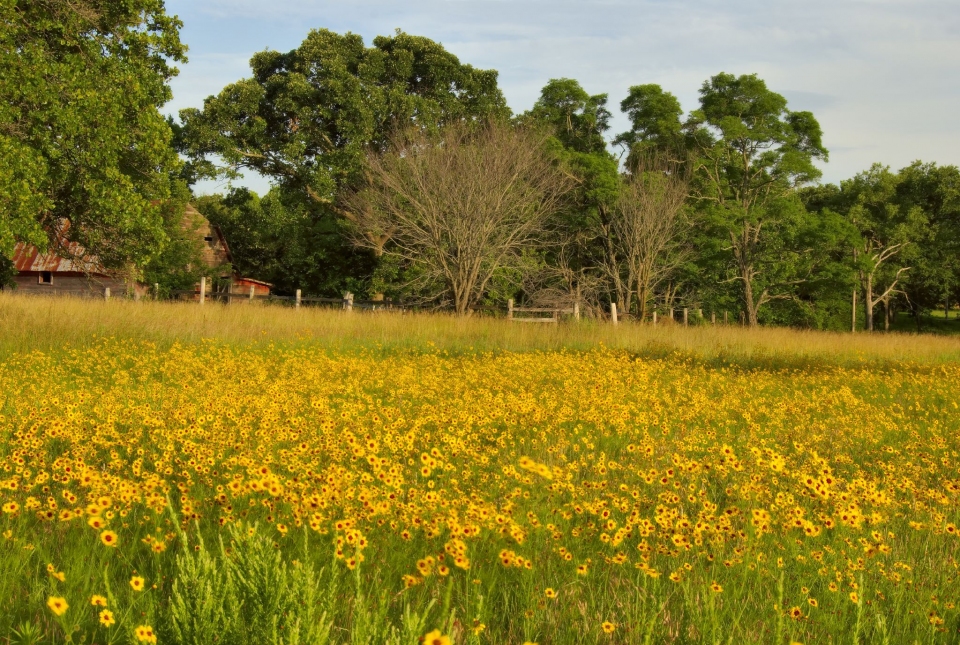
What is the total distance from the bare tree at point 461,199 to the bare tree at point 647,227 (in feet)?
10.6

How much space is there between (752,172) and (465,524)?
32459 mm

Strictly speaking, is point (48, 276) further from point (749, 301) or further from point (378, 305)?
point (749, 301)

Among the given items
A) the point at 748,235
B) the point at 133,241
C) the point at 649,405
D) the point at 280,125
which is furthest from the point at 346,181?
the point at 649,405

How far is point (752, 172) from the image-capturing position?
106ft

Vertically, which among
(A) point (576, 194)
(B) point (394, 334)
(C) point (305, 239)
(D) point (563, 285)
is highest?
(A) point (576, 194)

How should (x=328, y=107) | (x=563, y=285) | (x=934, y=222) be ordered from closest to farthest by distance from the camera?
(x=328, y=107) < (x=563, y=285) < (x=934, y=222)

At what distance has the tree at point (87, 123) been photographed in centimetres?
1430

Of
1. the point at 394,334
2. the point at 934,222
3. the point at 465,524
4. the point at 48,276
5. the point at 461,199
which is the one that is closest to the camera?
the point at 465,524

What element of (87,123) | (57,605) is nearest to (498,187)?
(87,123)

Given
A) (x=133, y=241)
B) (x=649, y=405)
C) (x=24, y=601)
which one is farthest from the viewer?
(x=133, y=241)

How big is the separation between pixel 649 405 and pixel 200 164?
1066 inches

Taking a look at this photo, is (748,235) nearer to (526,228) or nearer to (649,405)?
(526,228)

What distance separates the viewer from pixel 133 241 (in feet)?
55.3

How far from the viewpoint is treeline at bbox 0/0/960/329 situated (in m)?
26.1
